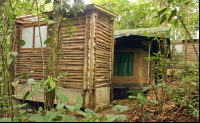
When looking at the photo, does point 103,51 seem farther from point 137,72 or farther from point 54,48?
point 54,48

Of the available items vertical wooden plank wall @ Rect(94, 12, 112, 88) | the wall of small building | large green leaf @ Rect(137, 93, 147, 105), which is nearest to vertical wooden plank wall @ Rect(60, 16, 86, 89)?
vertical wooden plank wall @ Rect(94, 12, 112, 88)

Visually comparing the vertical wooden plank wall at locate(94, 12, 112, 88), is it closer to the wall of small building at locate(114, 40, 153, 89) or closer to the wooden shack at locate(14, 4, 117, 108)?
the wooden shack at locate(14, 4, 117, 108)

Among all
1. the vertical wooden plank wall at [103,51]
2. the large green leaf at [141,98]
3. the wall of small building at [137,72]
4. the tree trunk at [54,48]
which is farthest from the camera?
the wall of small building at [137,72]

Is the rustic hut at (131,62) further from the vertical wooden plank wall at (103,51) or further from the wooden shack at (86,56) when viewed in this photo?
the wooden shack at (86,56)

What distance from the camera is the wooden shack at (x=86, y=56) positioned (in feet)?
20.2

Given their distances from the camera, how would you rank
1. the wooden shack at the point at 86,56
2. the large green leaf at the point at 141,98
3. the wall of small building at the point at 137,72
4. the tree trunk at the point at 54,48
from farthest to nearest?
1. the wall of small building at the point at 137,72
2. the wooden shack at the point at 86,56
3. the tree trunk at the point at 54,48
4. the large green leaf at the point at 141,98

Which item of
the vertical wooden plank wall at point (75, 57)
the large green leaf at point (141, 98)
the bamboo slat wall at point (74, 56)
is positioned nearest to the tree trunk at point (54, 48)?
the large green leaf at point (141, 98)

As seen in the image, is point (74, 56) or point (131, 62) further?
point (131, 62)

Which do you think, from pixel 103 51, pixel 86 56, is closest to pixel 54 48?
pixel 86 56

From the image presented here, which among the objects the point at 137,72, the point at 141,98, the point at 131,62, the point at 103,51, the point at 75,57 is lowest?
the point at 141,98

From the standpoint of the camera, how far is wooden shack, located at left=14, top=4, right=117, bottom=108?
20.2 ft

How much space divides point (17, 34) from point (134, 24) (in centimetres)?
859

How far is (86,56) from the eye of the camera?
6.16m

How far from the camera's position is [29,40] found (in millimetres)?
7605
